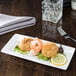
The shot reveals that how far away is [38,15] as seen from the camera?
4.13 feet

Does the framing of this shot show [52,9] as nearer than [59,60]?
No

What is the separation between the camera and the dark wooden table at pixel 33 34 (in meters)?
0.86

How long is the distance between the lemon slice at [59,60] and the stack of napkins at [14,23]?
13.6 inches

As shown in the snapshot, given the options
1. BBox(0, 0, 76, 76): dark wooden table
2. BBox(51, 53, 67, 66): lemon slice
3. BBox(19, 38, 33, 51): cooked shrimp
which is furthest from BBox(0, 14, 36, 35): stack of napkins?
BBox(51, 53, 67, 66): lemon slice

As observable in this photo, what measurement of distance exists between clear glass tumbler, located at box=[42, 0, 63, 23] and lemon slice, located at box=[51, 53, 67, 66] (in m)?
0.35

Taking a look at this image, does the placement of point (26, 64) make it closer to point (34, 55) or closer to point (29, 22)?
point (34, 55)

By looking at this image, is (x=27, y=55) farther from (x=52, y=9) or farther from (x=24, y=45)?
(x=52, y=9)

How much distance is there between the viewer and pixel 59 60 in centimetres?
87

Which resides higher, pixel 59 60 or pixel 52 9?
pixel 52 9

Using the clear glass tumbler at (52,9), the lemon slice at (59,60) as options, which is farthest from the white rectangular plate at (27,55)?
the clear glass tumbler at (52,9)

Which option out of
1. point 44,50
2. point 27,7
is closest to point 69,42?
point 44,50

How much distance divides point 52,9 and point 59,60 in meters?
0.40

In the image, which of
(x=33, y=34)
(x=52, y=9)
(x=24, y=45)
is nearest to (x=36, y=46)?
(x=24, y=45)

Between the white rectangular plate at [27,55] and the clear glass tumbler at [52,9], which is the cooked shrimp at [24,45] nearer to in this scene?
the white rectangular plate at [27,55]
